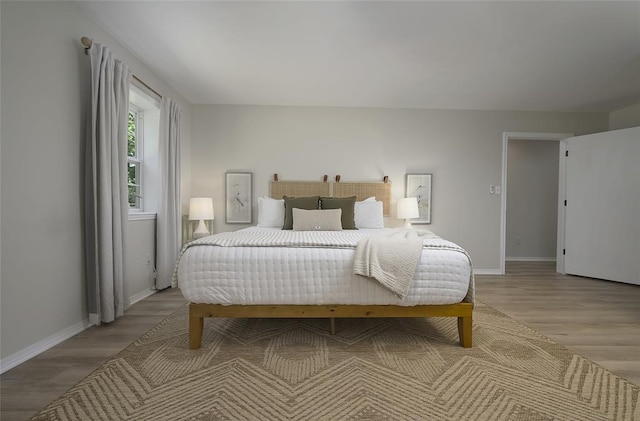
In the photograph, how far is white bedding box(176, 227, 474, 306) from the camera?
1851 mm

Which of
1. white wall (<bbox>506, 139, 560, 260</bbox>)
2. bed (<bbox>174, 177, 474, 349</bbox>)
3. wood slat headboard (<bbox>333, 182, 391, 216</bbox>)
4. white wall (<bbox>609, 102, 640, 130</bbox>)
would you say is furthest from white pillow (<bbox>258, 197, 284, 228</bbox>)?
white wall (<bbox>609, 102, 640, 130</bbox>)

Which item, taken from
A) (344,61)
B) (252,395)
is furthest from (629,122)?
(252,395)

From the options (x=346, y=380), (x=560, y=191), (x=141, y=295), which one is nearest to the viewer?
(x=346, y=380)

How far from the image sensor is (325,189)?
416 centimetres

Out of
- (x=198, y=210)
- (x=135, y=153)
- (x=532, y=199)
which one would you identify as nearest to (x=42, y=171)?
(x=135, y=153)

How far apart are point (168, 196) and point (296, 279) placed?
2.21 metres

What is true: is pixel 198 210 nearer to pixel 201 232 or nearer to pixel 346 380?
pixel 201 232

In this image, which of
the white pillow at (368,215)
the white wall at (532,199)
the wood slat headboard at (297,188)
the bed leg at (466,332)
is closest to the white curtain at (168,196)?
the wood slat headboard at (297,188)

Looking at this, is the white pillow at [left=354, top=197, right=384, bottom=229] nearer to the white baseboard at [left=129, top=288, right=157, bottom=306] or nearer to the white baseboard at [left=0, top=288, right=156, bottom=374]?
the white baseboard at [left=129, top=288, right=157, bottom=306]

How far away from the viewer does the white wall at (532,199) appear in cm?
543

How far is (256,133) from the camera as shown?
13.7 feet

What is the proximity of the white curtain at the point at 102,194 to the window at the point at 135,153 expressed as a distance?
942 millimetres

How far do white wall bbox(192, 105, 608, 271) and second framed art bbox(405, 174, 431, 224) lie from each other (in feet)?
0.33

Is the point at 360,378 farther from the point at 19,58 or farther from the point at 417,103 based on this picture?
the point at 417,103
